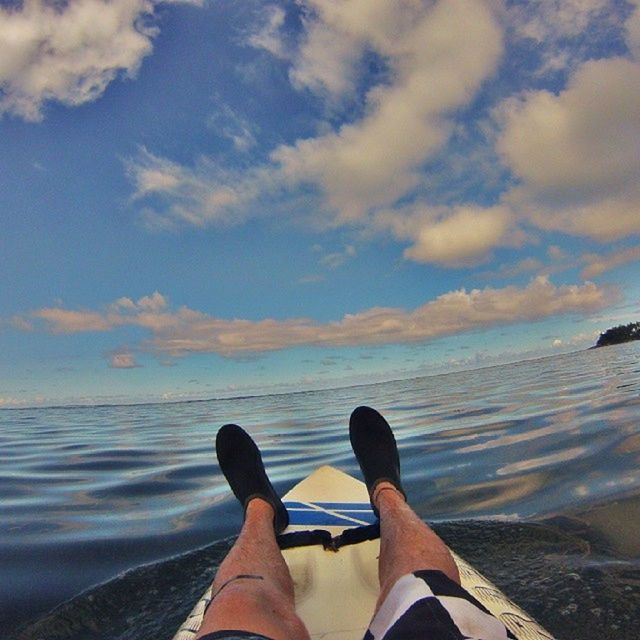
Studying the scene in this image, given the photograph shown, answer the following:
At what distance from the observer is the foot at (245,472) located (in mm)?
3320

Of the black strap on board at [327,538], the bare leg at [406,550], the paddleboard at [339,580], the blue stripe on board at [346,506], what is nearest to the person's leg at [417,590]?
the bare leg at [406,550]

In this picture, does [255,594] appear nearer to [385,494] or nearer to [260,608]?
[260,608]

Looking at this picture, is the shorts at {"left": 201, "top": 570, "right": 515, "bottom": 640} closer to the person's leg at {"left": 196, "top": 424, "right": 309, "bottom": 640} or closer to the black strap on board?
the person's leg at {"left": 196, "top": 424, "right": 309, "bottom": 640}

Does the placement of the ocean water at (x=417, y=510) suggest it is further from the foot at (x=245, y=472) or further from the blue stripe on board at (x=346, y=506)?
the blue stripe on board at (x=346, y=506)

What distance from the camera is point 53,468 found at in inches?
284

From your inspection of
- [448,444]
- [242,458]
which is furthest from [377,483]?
[448,444]

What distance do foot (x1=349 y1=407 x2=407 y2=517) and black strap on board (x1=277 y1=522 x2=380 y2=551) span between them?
13 centimetres

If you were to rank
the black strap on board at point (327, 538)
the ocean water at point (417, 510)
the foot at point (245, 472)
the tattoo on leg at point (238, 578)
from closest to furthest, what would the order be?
the tattoo on leg at point (238, 578) → the ocean water at point (417, 510) → the black strap on board at point (327, 538) → the foot at point (245, 472)

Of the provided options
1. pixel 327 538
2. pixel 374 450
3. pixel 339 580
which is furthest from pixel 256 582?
pixel 374 450

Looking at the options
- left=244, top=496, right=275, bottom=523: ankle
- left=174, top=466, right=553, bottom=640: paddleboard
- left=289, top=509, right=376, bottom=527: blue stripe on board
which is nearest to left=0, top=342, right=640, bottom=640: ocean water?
left=174, top=466, right=553, bottom=640: paddleboard

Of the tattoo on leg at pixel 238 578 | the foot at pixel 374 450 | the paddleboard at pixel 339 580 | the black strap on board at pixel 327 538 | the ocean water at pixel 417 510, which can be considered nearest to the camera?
the tattoo on leg at pixel 238 578

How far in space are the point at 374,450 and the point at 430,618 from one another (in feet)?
8.30

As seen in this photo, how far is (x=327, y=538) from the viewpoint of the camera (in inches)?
118

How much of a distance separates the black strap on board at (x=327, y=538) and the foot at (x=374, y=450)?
0.43 ft
